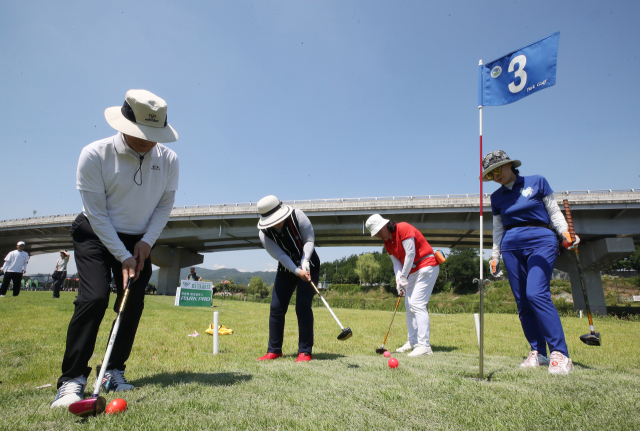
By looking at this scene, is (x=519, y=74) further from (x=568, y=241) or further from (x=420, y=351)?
(x=420, y=351)

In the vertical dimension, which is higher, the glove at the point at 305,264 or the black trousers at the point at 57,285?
the glove at the point at 305,264

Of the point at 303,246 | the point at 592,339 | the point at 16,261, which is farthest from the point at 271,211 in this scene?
the point at 16,261

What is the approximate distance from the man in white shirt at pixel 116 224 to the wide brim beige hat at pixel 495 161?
3357 mm

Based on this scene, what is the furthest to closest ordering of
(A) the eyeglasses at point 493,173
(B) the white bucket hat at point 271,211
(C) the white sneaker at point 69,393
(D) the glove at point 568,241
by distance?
1. (B) the white bucket hat at point 271,211
2. (A) the eyeglasses at point 493,173
3. (D) the glove at point 568,241
4. (C) the white sneaker at point 69,393

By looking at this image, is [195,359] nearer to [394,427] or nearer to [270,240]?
[270,240]

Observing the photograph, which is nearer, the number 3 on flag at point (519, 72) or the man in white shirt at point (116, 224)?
the man in white shirt at point (116, 224)

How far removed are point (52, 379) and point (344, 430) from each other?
3057 mm

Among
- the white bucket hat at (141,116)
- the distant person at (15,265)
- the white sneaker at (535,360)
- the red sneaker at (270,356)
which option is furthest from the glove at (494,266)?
the distant person at (15,265)

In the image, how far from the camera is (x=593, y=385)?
2.83m

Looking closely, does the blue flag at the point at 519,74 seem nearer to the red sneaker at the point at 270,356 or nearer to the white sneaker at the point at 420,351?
the white sneaker at the point at 420,351

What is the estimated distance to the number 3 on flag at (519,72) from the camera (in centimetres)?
418

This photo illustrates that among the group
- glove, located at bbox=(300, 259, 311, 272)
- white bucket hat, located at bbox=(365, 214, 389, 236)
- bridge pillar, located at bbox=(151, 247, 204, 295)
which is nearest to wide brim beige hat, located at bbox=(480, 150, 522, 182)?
white bucket hat, located at bbox=(365, 214, 389, 236)

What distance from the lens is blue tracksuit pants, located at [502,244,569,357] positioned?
3666 millimetres

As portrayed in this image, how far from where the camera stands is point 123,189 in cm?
304
